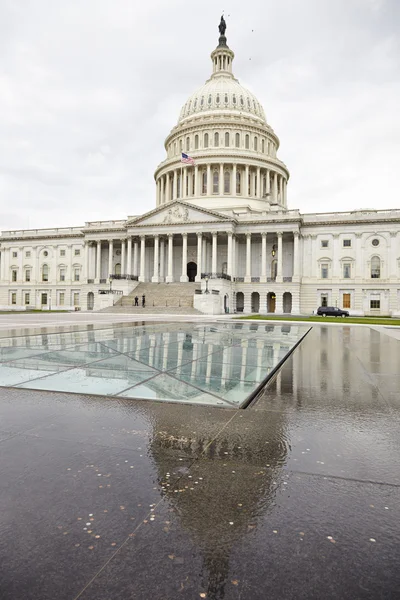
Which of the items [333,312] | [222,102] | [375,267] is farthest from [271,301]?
[222,102]

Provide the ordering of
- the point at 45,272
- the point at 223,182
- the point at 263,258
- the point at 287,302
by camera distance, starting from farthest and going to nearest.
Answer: the point at 45,272, the point at 223,182, the point at 287,302, the point at 263,258

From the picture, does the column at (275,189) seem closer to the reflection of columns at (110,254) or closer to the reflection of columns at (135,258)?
the reflection of columns at (135,258)

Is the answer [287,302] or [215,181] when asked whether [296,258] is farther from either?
[215,181]

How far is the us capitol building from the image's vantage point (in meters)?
69.9

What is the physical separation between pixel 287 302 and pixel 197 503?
7212cm

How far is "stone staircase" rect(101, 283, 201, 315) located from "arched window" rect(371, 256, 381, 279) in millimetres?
30266

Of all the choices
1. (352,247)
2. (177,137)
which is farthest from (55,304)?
(352,247)

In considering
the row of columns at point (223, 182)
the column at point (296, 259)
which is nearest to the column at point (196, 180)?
the row of columns at point (223, 182)

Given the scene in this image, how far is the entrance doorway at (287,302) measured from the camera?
239 ft

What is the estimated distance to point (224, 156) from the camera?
281 ft

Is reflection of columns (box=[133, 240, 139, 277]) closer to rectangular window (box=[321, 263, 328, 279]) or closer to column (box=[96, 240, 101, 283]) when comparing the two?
column (box=[96, 240, 101, 283])

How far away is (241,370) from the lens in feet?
28.0

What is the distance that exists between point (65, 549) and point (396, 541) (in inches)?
80.8

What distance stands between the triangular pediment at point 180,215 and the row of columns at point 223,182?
48.0 feet
